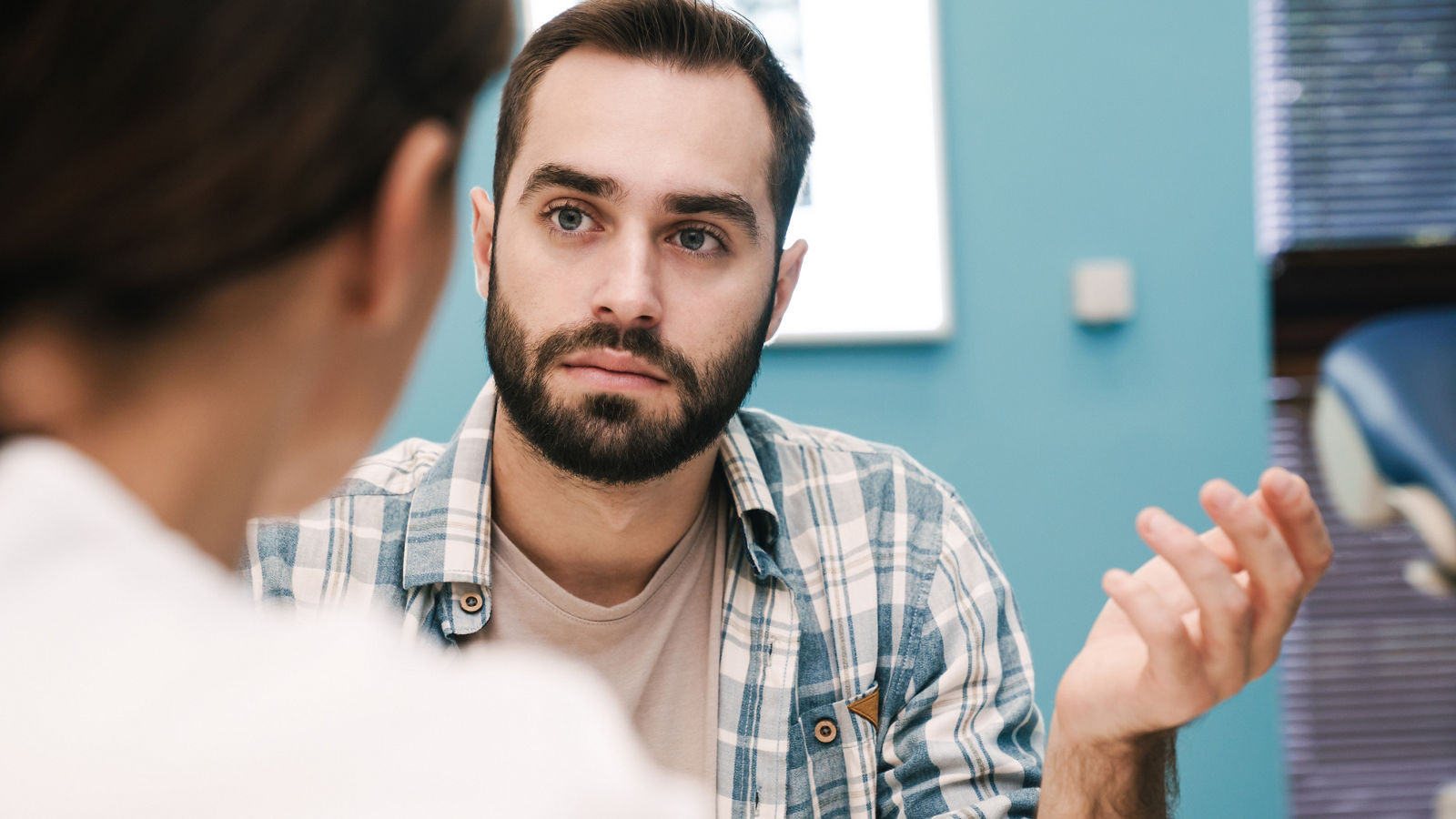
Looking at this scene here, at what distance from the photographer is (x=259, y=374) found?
44 cm

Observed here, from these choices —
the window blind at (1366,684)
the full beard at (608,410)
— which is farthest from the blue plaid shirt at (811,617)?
the window blind at (1366,684)

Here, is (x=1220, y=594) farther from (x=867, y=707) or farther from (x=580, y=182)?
(x=580, y=182)

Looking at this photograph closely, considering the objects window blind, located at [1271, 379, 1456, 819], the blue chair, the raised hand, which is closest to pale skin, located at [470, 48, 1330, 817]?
the raised hand

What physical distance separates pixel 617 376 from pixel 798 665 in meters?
0.38

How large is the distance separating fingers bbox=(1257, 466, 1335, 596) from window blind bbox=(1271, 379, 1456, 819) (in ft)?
5.93

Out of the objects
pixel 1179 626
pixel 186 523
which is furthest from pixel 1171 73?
pixel 186 523

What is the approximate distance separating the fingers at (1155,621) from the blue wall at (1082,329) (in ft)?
4.11

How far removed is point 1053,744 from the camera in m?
0.97

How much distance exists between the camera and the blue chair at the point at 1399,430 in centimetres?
146

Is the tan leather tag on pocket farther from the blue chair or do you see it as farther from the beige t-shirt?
the blue chair

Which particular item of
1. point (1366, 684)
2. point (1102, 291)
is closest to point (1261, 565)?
point (1102, 291)

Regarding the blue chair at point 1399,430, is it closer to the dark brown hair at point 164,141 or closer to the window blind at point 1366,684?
the window blind at point 1366,684

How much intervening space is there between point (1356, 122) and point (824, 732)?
191cm

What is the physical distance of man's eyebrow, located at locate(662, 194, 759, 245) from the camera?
47.6 inches
